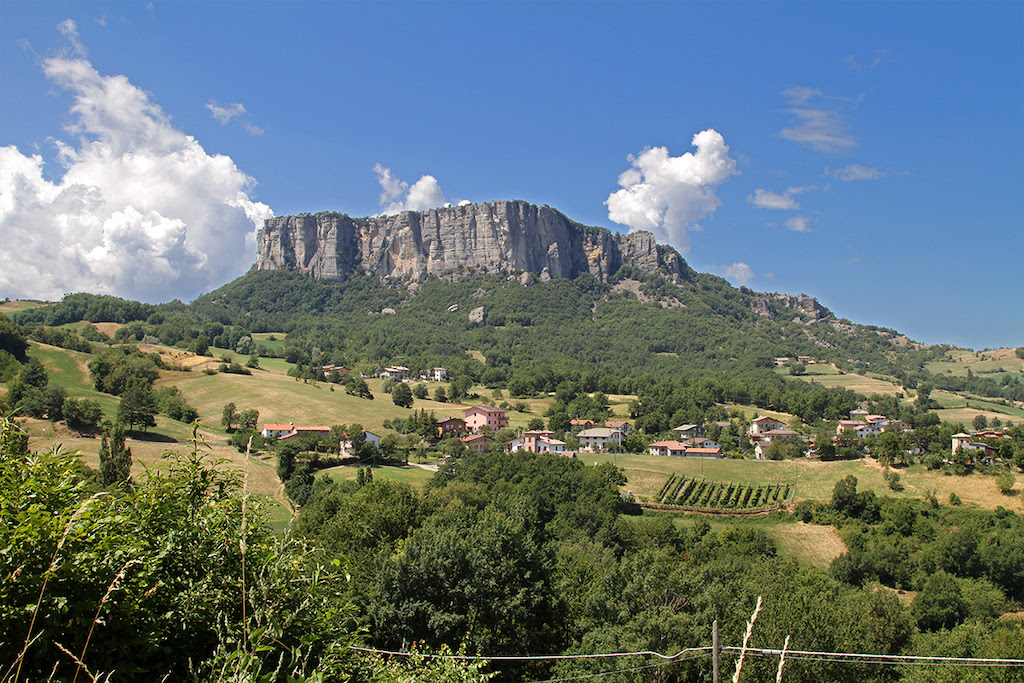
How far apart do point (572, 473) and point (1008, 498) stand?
102ft

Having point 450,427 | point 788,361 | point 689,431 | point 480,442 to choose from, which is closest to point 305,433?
point 450,427

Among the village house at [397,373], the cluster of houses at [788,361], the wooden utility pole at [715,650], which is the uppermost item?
the cluster of houses at [788,361]

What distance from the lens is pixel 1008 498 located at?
42.3m

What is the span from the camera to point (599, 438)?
65875mm

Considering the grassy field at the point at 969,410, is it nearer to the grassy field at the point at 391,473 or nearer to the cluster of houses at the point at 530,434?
the cluster of houses at the point at 530,434

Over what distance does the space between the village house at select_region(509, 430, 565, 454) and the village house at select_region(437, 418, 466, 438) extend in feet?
23.5

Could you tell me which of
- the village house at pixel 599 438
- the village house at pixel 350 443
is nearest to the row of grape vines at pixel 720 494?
the village house at pixel 599 438

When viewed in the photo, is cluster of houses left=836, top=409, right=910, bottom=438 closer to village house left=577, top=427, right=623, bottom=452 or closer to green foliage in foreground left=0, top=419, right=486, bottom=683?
village house left=577, top=427, right=623, bottom=452

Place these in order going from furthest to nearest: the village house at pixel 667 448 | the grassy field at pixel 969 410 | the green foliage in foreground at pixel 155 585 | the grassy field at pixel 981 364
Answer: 1. the grassy field at pixel 981 364
2. the grassy field at pixel 969 410
3. the village house at pixel 667 448
4. the green foliage in foreground at pixel 155 585

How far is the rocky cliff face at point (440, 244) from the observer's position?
156 meters

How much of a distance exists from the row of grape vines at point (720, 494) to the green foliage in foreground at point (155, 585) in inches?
1689

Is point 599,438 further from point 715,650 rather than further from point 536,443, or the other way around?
point 715,650

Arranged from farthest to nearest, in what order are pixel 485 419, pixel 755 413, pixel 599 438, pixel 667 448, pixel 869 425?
pixel 755 413, pixel 869 425, pixel 485 419, pixel 599 438, pixel 667 448

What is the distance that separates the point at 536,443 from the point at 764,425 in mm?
33151
